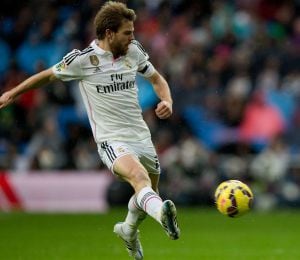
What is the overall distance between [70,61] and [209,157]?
29.5ft

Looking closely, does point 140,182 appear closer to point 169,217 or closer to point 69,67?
point 169,217

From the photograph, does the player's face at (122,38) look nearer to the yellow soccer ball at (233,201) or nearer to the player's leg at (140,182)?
the player's leg at (140,182)

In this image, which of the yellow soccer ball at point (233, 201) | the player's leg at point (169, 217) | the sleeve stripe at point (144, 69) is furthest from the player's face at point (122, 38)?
the player's leg at point (169, 217)

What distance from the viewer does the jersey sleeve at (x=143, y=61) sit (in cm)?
977

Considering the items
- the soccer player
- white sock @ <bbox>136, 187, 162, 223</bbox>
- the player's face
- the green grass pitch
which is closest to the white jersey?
the soccer player

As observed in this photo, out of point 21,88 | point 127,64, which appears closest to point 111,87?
point 127,64

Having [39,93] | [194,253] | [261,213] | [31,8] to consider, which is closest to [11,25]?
[31,8]

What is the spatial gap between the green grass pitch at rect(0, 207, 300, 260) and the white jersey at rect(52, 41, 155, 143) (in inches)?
78.0

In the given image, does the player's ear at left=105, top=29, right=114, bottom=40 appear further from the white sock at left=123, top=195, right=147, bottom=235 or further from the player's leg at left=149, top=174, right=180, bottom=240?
the player's leg at left=149, top=174, right=180, bottom=240

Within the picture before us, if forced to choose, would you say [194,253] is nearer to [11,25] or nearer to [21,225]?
[21,225]

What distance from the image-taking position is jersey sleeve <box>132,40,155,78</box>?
9.77m

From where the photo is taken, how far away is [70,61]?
9477 mm

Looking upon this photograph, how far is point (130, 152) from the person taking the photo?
936cm

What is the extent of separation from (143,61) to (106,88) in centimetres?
56
